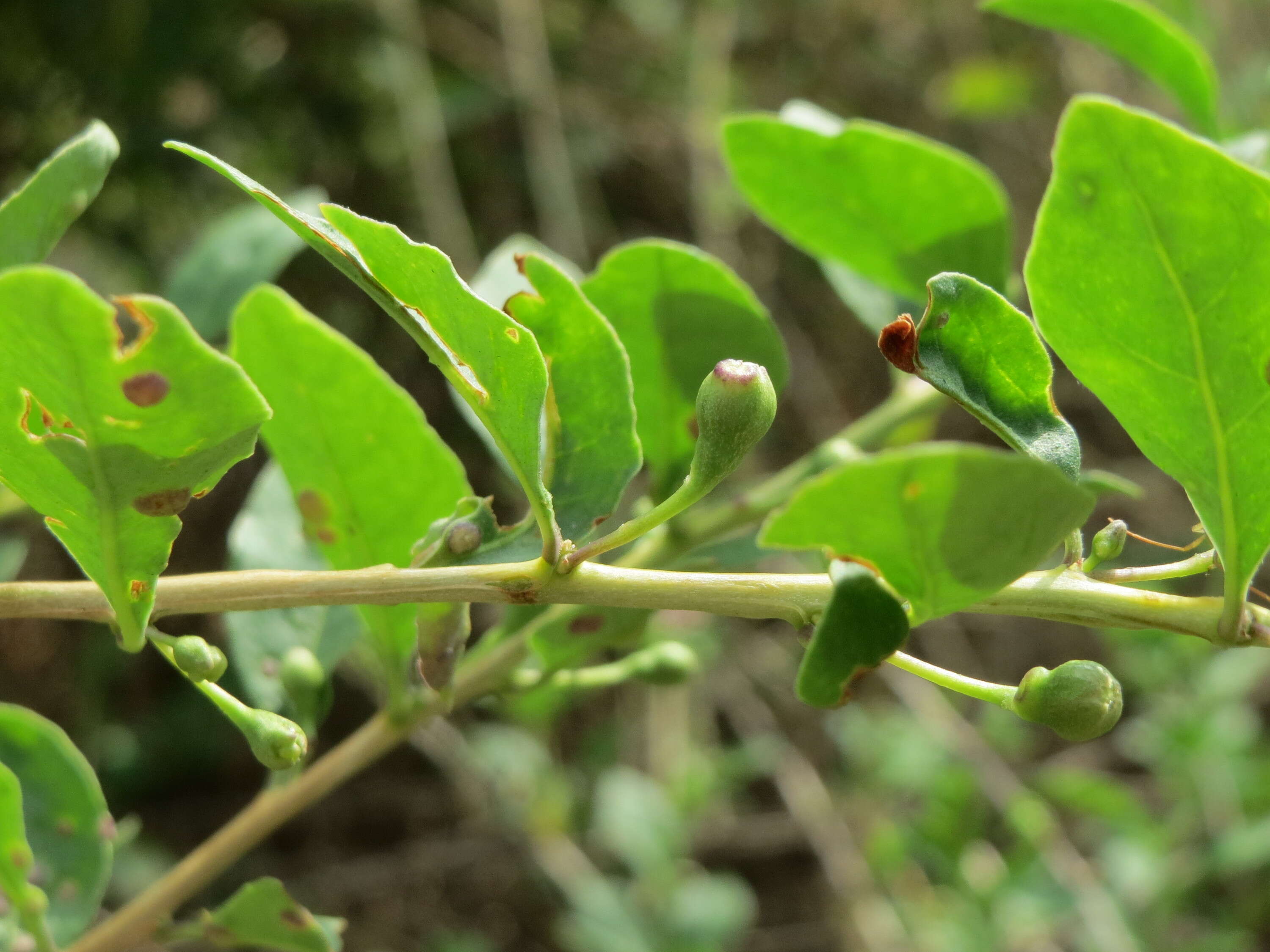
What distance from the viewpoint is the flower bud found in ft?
3.02

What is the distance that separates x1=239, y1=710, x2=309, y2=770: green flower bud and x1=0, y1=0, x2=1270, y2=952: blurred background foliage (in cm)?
186

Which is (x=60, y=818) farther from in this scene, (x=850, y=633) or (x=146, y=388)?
(x=850, y=633)

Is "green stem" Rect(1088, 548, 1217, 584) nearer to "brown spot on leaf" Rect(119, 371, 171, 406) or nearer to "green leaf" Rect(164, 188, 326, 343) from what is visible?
"brown spot on leaf" Rect(119, 371, 171, 406)

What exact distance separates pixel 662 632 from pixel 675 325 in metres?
1.17

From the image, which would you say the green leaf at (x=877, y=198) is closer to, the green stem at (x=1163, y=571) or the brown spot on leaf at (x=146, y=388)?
the green stem at (x=1163, y=571)

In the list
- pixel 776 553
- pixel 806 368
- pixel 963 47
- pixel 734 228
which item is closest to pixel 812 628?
pixel 776 553

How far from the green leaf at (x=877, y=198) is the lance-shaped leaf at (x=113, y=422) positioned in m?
0.66

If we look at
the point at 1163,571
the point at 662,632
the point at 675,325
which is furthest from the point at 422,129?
the point at 1163,571

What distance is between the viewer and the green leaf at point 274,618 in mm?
988

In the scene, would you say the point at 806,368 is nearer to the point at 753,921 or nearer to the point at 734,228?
the point at 734,228

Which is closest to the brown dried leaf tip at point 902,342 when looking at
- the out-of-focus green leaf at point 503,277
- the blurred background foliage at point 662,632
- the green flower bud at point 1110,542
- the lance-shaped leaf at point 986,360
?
the lance-shaped leaf at point 986,360

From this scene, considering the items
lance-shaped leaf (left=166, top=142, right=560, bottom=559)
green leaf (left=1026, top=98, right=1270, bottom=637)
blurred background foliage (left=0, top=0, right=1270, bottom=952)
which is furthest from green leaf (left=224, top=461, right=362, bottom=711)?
blurred background foliage (left=0, top=0, right=1270, bottom=952)

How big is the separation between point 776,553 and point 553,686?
251 mm

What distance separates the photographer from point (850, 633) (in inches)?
21.2
